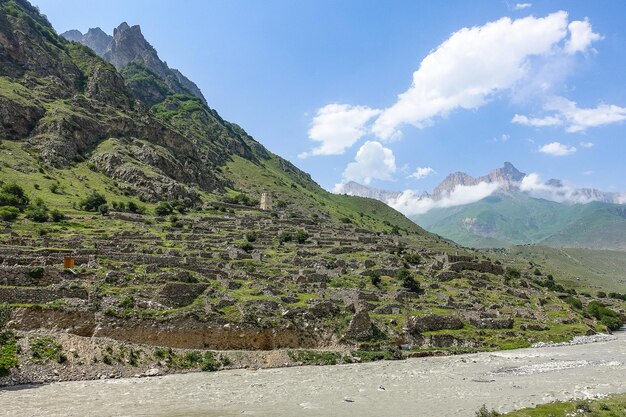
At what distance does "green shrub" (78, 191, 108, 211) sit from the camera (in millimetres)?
94312

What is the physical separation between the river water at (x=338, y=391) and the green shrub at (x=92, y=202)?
2603 inches

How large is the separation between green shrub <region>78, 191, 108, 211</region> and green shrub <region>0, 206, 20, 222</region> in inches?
625

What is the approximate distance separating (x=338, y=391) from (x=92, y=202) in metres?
77.6

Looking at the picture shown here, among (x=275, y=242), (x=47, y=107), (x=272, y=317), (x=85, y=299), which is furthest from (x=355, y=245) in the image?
(x=47, y=107)

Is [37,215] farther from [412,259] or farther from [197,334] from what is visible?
[412,259]

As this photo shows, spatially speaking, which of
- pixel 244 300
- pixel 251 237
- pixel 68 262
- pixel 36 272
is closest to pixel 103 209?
pixel 251 237

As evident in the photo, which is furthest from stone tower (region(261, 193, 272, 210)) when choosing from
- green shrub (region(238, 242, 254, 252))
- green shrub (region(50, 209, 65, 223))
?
green shrub (region(50, 209, 65, 223))

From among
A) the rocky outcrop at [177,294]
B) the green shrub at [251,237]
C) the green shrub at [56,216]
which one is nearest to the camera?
the rocky outcrop at [177,294]

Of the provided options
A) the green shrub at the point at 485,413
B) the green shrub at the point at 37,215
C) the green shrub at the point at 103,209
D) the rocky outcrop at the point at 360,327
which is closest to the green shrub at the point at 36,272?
the rocky outcrop at the point at 360,327

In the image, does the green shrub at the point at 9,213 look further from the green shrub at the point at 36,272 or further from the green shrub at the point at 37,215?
the green shrub at the point at 36,272

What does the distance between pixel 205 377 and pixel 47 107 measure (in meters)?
122

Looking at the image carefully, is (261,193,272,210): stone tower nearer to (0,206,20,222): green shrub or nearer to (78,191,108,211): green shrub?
(78,191,108,211): green shrub

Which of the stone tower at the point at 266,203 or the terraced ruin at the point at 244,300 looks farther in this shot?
the stone tower at the point at 266,203

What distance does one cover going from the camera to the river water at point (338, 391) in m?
29.1
